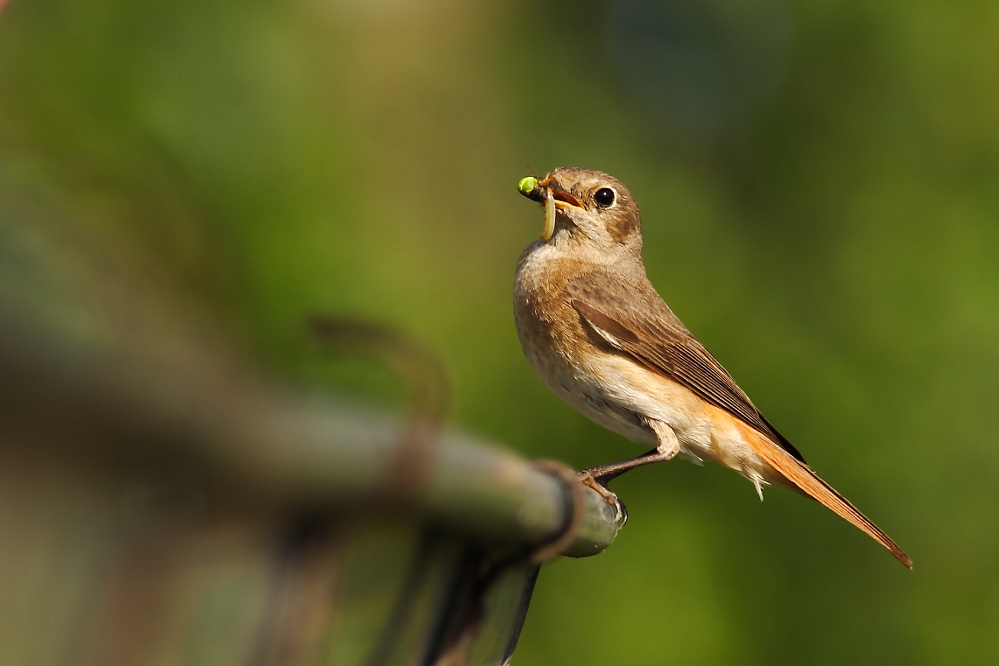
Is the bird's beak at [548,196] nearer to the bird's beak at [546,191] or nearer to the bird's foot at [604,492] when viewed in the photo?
the bird's beak at [546,191]

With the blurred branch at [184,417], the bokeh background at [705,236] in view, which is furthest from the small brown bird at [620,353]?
the blurred branch at [184,417]

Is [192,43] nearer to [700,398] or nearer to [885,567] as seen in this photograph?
[700,398]

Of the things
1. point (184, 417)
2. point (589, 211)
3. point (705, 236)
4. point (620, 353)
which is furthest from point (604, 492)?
point (705, 236)

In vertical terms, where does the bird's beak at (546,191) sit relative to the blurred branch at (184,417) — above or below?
above

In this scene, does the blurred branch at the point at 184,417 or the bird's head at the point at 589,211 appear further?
the bird's head at the point at 589,211

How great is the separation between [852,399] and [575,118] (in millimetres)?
2957

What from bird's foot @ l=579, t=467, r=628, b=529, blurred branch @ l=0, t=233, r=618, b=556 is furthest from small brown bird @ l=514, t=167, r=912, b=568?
blurred branch @ l=0, t=233, r=618, b=556

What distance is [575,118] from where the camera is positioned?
25.1ft

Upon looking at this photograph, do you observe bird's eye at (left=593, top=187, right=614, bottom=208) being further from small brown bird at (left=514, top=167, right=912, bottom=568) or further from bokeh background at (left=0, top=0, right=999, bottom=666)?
bokeh background at (left=0, top=0, right=999, bottom=666)

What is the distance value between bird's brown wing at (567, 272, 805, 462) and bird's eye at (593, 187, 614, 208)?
27 centimetres

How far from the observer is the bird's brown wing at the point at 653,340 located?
12.8 feet

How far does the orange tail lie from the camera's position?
3.92m

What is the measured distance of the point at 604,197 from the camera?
4.21 m

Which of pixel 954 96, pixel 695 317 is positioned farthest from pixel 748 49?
pixel 695 317
